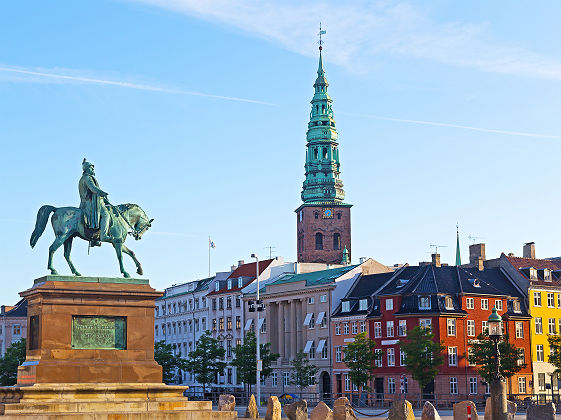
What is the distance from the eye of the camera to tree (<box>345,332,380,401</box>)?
90.6 meters

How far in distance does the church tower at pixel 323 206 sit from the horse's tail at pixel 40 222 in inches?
4939

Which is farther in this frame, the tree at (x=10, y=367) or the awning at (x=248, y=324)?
the awning at (x=248, y=324)

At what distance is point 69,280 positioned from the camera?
37.2 meters

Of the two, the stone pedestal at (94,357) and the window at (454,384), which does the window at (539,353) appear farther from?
the stone pedestal at (94,357)

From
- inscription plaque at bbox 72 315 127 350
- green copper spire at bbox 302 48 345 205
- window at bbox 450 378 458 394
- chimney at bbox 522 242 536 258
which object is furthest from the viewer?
green copper spire at bbox 302 48 345 205

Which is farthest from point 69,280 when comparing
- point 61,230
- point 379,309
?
point 379,309

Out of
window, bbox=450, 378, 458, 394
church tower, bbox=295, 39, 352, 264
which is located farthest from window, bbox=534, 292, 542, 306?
church tower, bbox=295, 39, 352, 264

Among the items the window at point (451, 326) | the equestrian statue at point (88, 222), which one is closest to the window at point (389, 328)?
the window at point (451, 326)

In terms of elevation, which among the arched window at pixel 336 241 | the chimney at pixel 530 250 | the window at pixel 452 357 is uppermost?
the arched window at pixel 336 241

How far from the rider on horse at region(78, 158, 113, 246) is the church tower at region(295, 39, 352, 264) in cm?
12493

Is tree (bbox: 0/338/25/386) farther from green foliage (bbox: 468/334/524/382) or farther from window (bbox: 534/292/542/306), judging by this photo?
window (bbox: 534/292/542/306)

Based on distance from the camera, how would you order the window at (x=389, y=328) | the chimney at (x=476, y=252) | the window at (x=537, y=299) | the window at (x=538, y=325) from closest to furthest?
the window at (x=389, y=328) < the window at (x=538, y=325) < the window at (x=537, y=299) < the chimney at (x=476, y=252)

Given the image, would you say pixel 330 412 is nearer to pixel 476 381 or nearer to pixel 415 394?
pixel 415 394

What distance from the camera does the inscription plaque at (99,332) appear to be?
120 feet
